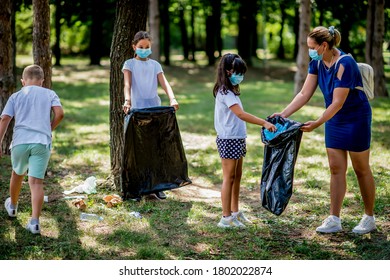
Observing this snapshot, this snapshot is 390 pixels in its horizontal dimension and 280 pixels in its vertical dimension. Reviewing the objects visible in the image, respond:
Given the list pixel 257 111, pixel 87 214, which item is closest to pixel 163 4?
pixel 257 111

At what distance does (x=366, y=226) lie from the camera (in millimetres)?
5609

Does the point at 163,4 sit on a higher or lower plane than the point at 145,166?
higher

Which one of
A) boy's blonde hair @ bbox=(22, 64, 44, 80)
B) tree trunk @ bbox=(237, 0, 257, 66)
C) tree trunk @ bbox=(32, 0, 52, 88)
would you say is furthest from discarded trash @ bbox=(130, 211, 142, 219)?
tree trunk @ bbox=(237, 0, 257, 66)

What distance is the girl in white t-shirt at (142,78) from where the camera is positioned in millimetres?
6410

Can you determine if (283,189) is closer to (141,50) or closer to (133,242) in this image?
(133,242)

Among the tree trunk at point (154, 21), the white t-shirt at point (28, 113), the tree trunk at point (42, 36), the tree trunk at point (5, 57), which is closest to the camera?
the white t-shirt at point (28, 113)

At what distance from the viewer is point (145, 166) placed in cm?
662

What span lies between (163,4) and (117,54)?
2413cm

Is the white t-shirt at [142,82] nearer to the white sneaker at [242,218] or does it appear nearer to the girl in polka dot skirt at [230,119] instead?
the girl in polka dot skirt at [230,119]

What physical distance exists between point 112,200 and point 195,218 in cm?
108

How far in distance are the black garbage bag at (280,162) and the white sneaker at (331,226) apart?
483 millimetres

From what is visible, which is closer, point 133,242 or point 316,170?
point 133,242

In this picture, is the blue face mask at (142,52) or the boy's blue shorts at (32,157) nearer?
the boy's blue shorts at (32,157)

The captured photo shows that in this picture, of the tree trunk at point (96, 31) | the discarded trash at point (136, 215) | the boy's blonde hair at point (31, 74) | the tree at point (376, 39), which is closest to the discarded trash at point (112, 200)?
the discarded trash at point (136, 215)
